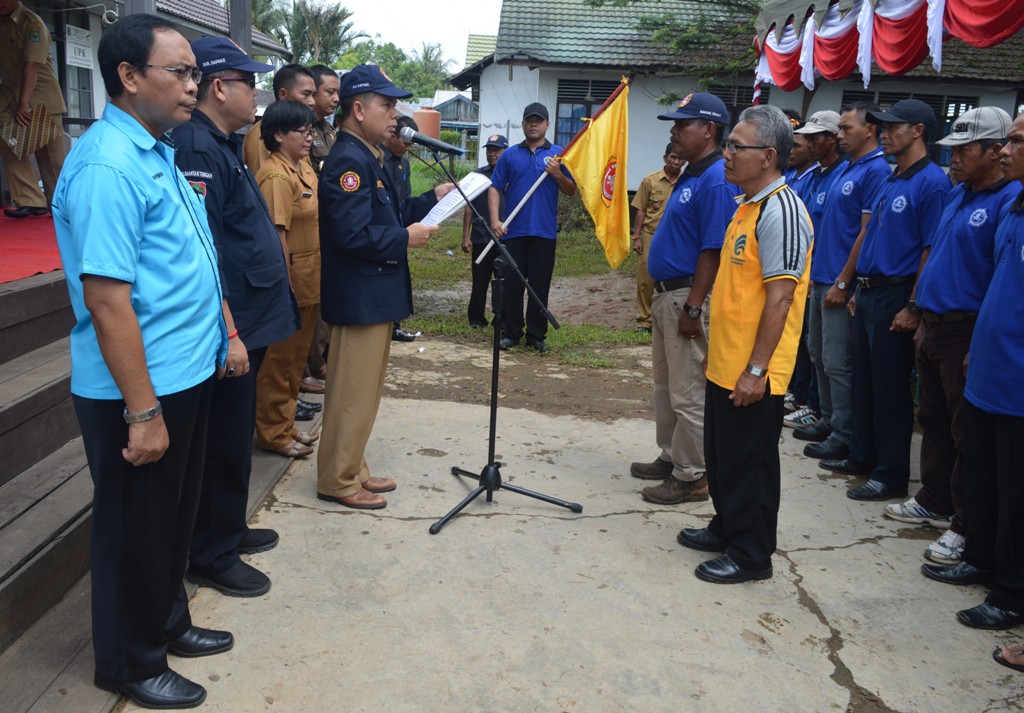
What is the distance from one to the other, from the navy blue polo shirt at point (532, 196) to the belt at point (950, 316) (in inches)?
156

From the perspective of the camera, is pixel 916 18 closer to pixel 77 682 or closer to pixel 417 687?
pixel 417 687

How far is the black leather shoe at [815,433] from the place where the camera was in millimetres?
5504

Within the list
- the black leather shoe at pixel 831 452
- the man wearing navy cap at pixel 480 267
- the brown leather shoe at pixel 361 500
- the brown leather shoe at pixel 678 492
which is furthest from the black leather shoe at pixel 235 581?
the man wearing navy cap at pixel 480 267

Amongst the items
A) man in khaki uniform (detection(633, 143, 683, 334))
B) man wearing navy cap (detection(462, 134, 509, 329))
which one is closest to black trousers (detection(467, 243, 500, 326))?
man wearing navy cap (detection(462, 134, 509, 329))

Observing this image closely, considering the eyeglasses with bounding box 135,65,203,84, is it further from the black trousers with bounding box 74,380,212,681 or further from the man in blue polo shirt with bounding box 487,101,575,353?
the man in blue polo shirt with bounding box 487,101,575,353

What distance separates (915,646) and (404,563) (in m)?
2.04

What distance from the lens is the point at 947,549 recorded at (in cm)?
377

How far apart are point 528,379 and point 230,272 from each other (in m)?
3.70

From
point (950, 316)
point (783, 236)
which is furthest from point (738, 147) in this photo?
point (950, 316)

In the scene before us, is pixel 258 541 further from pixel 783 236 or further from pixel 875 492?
pixel 875 492

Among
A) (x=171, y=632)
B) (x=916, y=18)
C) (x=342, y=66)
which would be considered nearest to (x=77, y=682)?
(x=171, y=632)

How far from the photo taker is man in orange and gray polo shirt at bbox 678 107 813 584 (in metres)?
3.28

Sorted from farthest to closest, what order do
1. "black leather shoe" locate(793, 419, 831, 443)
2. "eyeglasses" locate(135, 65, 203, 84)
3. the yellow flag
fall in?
the yellow flag
"black leather shoe" locate(793, 419, 831, 443)
"eyeglasses" locate(135, 65, 203, 84)

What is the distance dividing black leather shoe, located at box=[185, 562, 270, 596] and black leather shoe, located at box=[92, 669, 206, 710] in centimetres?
66
